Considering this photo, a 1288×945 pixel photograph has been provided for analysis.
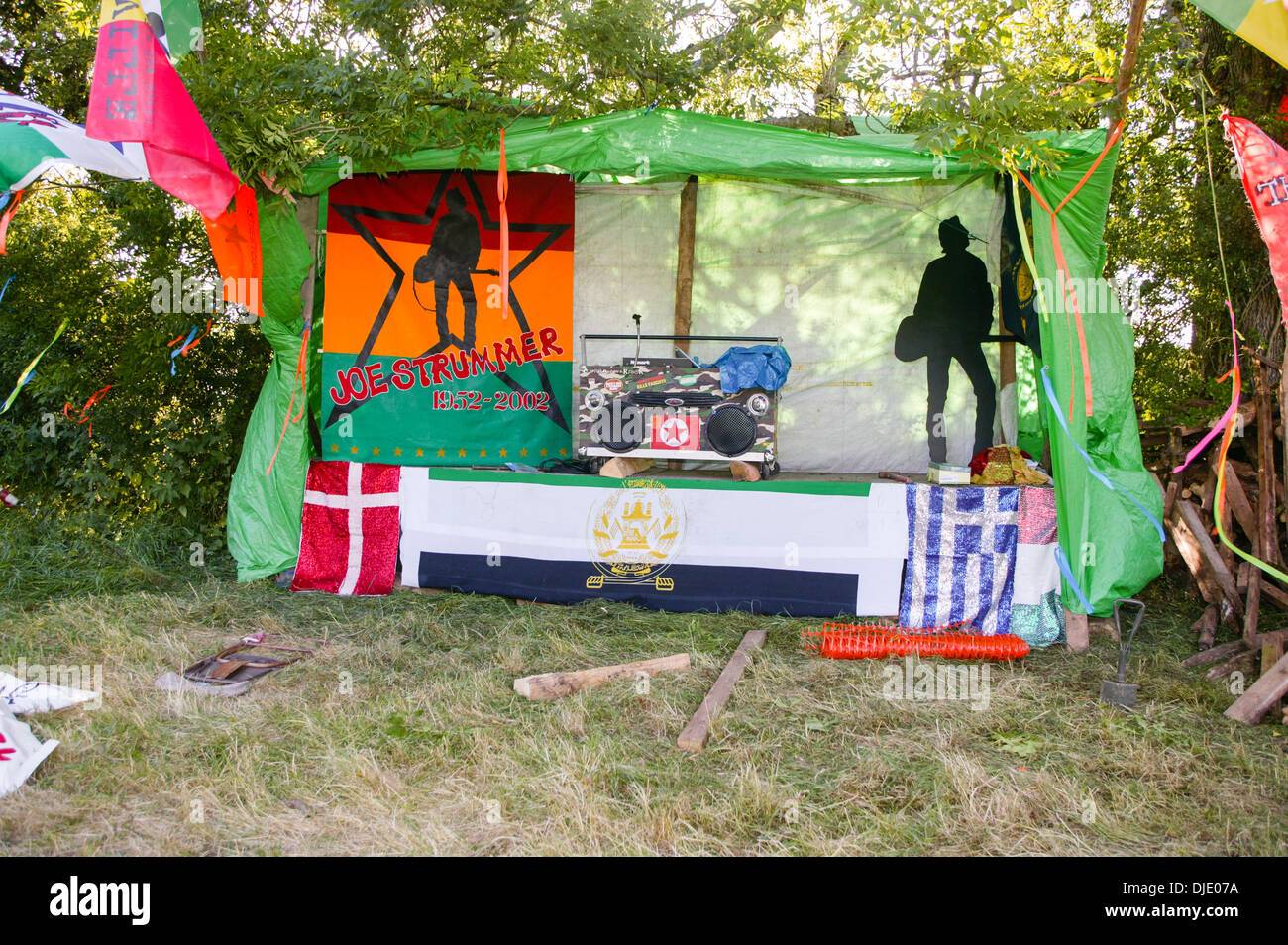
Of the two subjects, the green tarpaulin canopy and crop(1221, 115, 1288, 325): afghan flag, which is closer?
crop(1221, 115, 1288, 325): afghan flag

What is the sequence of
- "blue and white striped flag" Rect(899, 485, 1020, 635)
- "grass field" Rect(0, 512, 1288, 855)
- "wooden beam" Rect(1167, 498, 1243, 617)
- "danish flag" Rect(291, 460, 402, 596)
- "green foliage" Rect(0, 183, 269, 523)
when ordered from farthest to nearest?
"green foliage" Rect(0, 183, 269, 523) → "danish flag" Rect(291, 460, 402, 596) → "blue and white striped flag" Rect(899, 485, 1020, 635) → "wooden beam" Rect(1167, 498, 1243, 617) → "grass field" Rect(0, 512, 1288, 855)

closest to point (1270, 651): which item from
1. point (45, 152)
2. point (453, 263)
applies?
point (453, 263)

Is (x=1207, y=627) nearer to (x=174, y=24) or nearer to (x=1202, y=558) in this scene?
(x=1202, y=558)

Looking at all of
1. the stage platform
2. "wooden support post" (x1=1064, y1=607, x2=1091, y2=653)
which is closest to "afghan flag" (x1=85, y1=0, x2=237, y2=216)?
the stage platform

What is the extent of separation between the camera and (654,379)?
15.2 ft

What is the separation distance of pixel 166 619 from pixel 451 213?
2666mm

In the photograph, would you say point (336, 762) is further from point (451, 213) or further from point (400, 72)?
point (451, 213)

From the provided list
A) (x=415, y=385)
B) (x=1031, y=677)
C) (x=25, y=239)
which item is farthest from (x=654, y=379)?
(x=25, y=239)

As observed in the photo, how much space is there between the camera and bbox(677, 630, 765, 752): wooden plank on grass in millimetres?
3008

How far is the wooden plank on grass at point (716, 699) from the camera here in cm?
301

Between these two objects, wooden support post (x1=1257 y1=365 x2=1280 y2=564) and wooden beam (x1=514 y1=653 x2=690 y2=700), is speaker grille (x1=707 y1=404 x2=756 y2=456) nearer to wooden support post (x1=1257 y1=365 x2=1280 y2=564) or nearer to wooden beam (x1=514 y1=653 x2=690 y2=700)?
wooden beam (x1=514 y1=653 x2=690 y2=700)

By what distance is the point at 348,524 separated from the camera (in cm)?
494

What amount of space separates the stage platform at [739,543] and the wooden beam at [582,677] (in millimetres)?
927

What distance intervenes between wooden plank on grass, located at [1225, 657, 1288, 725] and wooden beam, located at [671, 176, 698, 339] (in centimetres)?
336
